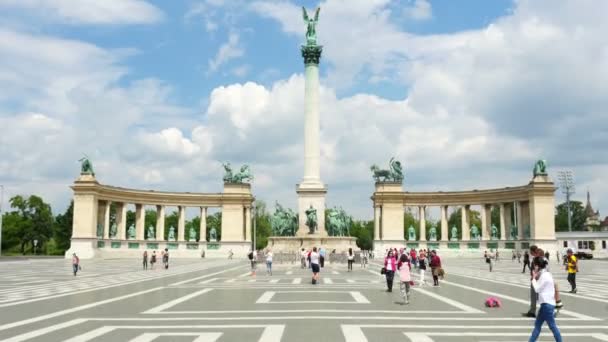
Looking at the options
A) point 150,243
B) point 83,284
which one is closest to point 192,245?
point 150,243

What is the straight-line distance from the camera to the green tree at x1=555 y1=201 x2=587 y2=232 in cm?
16475

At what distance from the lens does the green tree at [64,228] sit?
123m

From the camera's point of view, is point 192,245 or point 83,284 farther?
point 192,245

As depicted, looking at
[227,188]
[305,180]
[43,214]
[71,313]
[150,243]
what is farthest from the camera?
[43,214]

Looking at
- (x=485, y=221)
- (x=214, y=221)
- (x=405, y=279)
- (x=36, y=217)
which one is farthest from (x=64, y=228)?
(x=405, y=279)

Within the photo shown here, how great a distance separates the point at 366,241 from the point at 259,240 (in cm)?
2866

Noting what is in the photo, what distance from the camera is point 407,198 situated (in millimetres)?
102500

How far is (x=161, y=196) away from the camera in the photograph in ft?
328

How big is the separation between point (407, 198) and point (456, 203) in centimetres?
839

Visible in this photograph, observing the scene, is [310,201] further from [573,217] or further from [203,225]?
[573,217]

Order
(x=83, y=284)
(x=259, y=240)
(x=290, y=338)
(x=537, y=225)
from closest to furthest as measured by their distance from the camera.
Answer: (x=290, y=338)
(x=83, y=284)
(x=537, y=225)
(x=259, y=240)

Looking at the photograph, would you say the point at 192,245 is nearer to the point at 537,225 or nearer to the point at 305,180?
the point at 305,180

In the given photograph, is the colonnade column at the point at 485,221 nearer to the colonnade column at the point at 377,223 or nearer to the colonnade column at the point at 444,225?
the colonnade column at the point at 444,225

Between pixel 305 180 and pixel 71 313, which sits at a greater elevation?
pixel 305 180
